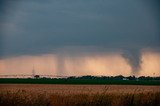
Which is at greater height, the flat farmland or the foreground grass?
the flat farmland

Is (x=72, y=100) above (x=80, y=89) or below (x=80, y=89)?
below

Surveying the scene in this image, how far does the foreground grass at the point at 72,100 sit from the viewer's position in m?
21.5

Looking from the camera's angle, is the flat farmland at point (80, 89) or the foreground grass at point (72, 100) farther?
the flat farmland at point (80, 89)

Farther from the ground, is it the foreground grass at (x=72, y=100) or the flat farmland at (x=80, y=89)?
the flat farmland at (x=80, y=89)

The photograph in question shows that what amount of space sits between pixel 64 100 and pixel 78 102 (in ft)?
2.58

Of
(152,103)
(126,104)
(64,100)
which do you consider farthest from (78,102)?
(152,103)

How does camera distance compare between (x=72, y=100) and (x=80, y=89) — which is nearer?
(x=72, y=100)

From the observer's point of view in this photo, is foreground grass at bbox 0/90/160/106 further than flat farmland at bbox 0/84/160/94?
No

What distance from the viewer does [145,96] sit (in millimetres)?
24594

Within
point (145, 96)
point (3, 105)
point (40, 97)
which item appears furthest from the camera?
point (145, 96)

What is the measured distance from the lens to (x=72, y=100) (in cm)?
2209

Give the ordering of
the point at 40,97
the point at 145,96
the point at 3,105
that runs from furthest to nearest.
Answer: the point at 145,96, the point at 40,97, the point at 3,105

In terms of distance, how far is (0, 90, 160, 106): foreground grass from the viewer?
70.4 ft

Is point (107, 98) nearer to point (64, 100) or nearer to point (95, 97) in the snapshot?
point (95, 97)
